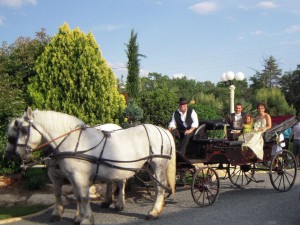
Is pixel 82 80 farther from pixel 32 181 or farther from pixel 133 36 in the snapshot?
pixel 133 36

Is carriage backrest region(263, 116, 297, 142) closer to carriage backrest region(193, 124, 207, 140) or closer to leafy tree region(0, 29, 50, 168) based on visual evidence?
carriage backrest region(193, 124, 207, 140)

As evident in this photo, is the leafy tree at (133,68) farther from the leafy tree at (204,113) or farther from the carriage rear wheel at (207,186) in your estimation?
the carriage rear wheel at (207,186)

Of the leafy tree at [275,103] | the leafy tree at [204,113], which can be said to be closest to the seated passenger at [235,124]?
the leafy tree at [204,113]

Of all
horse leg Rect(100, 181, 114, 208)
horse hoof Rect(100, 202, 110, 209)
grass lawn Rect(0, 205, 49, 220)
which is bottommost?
grass lawn Rect(0, 205, 49, 220)

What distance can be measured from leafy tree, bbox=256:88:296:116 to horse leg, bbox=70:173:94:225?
100 feet

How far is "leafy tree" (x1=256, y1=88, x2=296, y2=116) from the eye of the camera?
114ft

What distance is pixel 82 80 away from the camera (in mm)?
10156

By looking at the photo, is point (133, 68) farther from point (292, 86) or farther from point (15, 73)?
point (292, 86)

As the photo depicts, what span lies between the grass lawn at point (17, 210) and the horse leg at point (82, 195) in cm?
165

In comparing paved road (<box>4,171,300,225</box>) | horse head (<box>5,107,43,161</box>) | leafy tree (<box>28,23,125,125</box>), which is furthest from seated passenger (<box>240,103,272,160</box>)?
horse head (<box>5,107,43,161</box>)

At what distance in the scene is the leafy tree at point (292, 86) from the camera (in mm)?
43969

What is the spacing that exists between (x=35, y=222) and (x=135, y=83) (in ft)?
27.6

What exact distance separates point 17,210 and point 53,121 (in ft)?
8.04

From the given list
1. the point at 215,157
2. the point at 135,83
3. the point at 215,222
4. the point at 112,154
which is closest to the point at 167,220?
the point at 215,222
